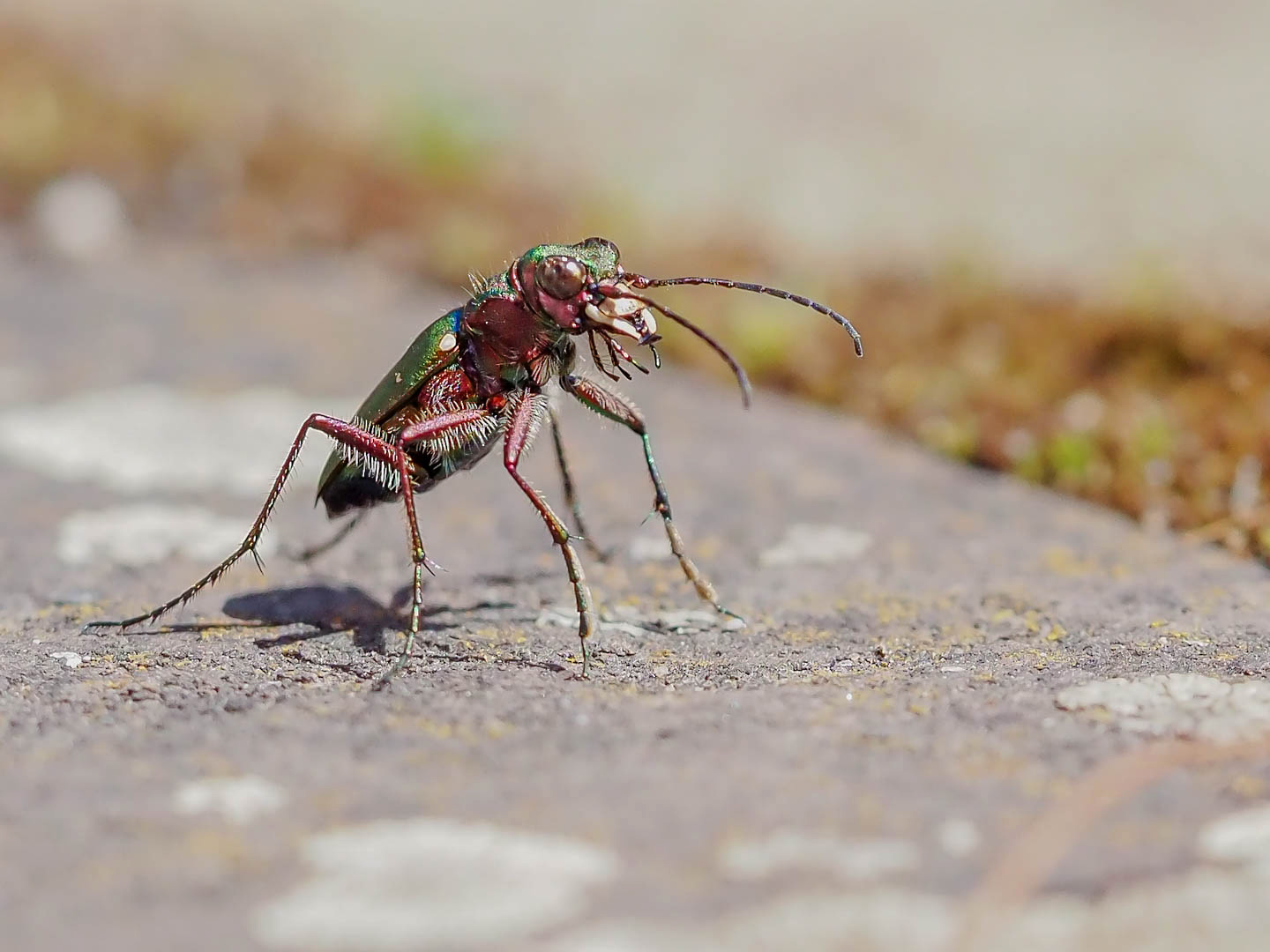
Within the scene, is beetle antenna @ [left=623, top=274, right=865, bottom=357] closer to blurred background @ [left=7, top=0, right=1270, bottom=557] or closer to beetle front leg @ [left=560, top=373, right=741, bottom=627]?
beetle front leg @ [left=560, top=373, right=741, bottom=627]

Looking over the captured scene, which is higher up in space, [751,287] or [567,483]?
[751,287]

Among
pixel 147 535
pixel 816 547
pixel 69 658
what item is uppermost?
pixel 147 535

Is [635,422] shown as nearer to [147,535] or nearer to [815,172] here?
[147,535]

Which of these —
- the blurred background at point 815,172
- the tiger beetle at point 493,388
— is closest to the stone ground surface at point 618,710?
the tiger beetle at point 493,388

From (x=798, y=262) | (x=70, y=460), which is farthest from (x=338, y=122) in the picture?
(x=70, y=460)

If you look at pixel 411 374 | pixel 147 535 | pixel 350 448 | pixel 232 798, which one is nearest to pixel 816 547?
pixel 411 374

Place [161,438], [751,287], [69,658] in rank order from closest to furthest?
1. [69,658]
2. [751,287]
3. [161,438]

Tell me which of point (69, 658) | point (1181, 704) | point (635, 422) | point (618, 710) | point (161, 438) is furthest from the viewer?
point (161, 438)
